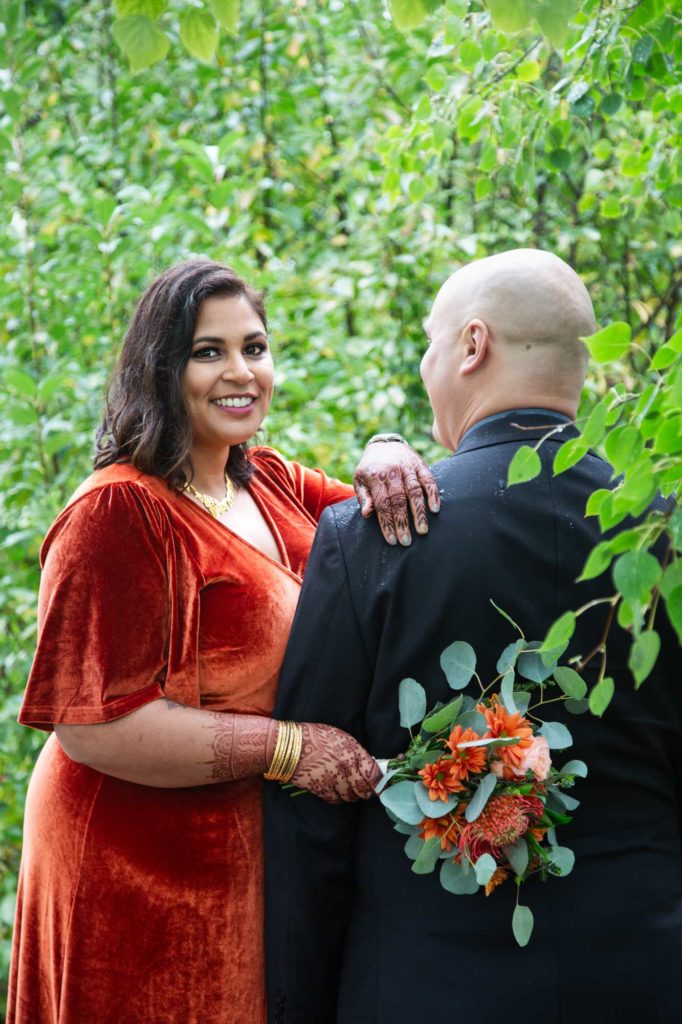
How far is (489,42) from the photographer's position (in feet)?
8.59

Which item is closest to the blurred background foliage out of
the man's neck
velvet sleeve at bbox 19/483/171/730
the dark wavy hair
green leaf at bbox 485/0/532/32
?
the dark wavy hair

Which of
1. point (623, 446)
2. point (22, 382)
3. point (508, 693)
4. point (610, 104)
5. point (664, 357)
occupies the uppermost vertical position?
point (610, 104)

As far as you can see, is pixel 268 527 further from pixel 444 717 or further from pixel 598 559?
pixel 598 559

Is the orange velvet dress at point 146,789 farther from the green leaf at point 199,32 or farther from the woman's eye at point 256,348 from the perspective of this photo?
the green leaf at point 199,32

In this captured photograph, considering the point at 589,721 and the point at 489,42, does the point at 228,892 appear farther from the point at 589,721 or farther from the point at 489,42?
the point at 489,42

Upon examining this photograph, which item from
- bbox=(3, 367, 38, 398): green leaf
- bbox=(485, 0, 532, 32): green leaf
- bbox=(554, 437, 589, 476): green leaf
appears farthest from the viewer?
bbox=(3, 367, 38, 398): green leaf

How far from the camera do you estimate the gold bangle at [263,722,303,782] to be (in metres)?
1.91

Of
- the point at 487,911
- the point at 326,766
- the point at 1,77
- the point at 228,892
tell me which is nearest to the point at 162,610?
the point at 326,766

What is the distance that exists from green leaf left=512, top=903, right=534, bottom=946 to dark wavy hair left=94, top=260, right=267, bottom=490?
3.17ft

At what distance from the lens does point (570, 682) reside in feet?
5.72

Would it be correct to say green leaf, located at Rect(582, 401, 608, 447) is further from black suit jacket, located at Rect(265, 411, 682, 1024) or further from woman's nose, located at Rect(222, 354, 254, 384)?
woman's nose, located at Rect(222, 354, 254, 384)

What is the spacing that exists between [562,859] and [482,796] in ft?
0.57

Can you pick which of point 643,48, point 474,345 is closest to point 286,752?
point 474,345

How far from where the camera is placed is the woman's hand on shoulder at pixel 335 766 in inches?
73.8
